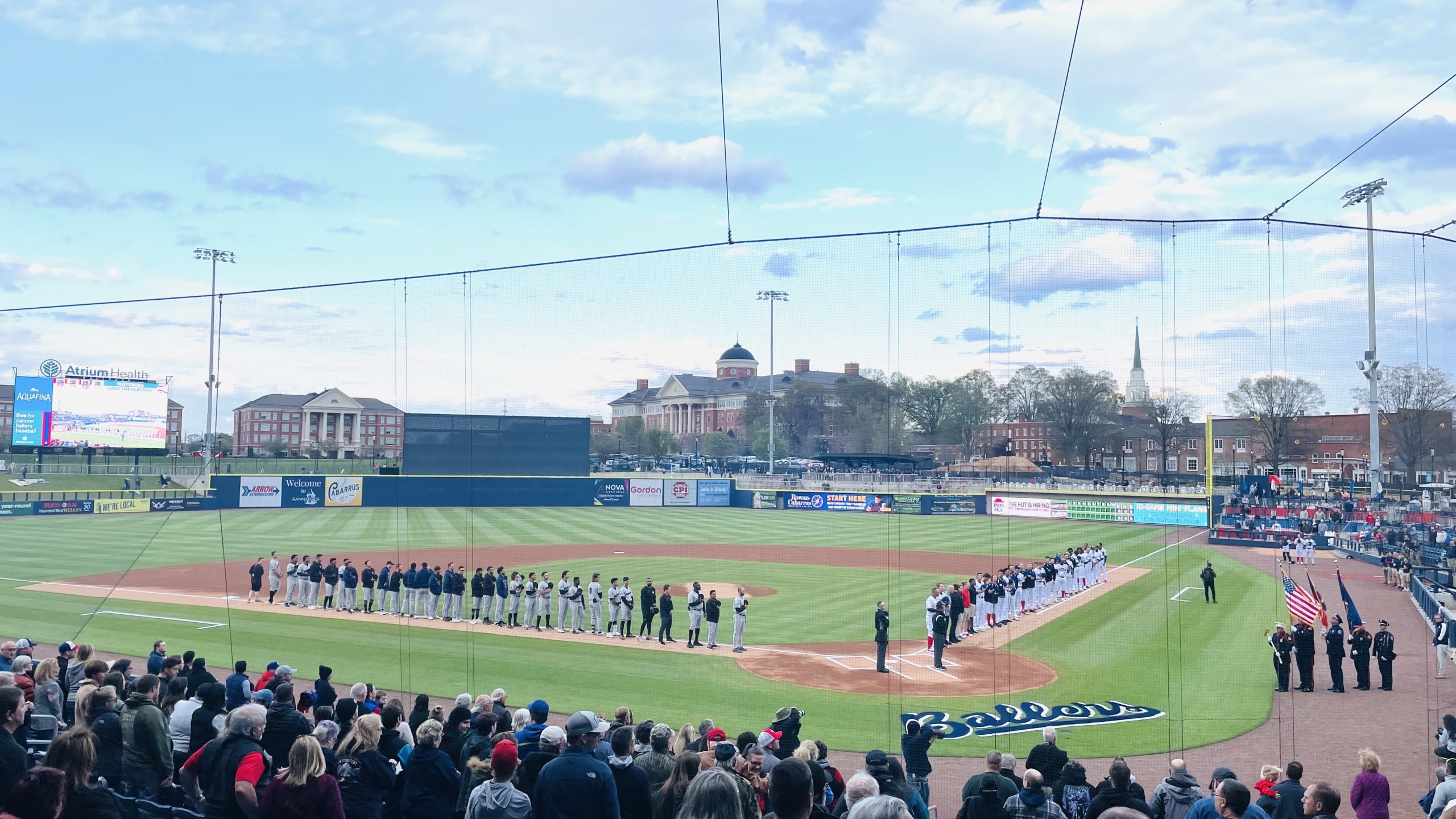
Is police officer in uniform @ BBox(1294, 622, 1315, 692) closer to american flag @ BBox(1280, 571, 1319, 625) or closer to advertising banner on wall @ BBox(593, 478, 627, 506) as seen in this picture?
american flag @ BBox(1280, 571, 1319, 625)

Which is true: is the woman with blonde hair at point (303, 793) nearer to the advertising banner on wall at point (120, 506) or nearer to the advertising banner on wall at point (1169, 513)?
the advertising banner on wall at point (1169, 513)

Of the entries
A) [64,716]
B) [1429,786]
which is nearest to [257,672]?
[64,716]

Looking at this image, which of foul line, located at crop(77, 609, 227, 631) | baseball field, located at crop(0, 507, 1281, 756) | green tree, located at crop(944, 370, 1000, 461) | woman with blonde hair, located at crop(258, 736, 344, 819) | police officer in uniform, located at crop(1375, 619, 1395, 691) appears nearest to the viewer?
woman with blonde hair, located at crop(258, 736, 344, 819)

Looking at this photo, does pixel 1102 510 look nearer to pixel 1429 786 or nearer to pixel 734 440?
pixel 734 440

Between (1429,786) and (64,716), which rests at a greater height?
(64,716)

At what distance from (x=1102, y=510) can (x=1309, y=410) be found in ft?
36.1

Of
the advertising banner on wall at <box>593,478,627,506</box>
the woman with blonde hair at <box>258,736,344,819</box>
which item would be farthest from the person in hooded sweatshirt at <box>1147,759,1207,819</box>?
the advertising banner on wall at <box>593,478,627,506</box>

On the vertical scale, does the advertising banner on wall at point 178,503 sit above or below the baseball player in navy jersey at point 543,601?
above

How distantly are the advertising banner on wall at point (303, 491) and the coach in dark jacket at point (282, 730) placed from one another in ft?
146

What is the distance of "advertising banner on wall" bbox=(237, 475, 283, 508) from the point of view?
46.0 meters

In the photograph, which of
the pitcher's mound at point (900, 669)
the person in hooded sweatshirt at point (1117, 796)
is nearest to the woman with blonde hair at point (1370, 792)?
the person in hooded sweatshirt at point (1117, 796)

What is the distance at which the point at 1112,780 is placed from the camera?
255 inches

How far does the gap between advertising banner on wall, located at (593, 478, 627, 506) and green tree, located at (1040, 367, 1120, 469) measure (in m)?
22.8

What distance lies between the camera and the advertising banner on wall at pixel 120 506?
1732 inches
